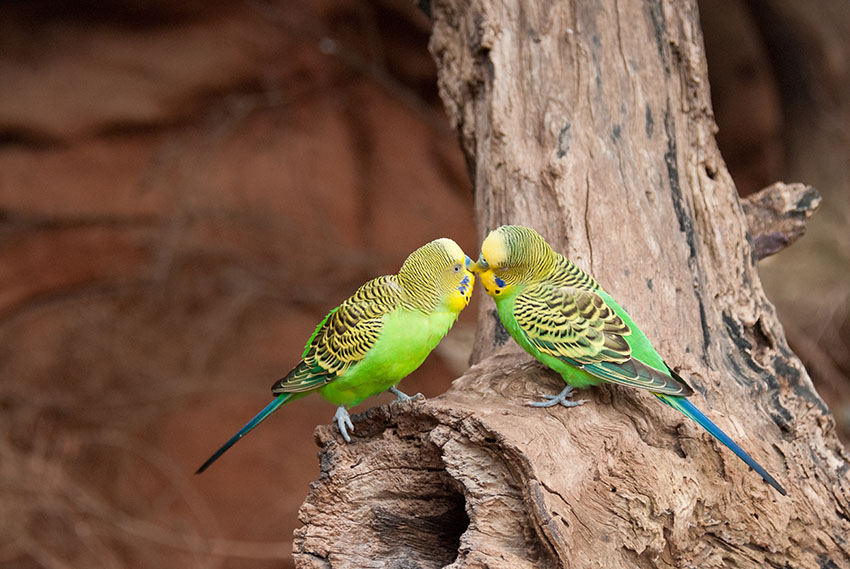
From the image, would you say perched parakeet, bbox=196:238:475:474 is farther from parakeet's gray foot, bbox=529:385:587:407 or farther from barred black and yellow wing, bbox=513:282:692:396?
parakeet's gray foot, bbox=529:385:587:407

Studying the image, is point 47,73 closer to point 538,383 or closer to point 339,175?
point 339,175

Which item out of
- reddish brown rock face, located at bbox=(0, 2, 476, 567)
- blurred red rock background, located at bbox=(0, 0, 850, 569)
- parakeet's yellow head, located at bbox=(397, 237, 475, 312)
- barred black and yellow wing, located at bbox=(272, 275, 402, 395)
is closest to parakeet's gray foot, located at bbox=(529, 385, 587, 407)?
parakeet's yellow head, located at bbox=(397, 237, 475, 312)

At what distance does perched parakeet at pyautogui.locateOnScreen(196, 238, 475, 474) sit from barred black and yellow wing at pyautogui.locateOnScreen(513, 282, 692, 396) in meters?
0.18

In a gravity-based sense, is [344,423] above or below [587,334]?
below

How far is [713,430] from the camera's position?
6.36ft

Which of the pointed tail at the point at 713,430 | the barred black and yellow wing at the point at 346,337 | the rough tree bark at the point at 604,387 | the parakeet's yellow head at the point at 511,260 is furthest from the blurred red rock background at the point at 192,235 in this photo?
the pointed tail at the point at 713,430

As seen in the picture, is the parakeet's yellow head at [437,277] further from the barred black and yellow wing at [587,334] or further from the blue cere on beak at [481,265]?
the barred black and yellow wing at [587,334]

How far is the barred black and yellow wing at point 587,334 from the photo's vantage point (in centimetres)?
196

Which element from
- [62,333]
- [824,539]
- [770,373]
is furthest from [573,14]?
[62,333]

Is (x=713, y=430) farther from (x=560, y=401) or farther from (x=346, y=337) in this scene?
(x=346, y=337)

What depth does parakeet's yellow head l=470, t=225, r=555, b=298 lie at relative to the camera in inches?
81.7

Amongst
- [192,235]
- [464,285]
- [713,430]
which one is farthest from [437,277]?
[192,235]

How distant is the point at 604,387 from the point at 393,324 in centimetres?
60

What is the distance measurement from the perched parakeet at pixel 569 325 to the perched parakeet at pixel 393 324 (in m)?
0.12
